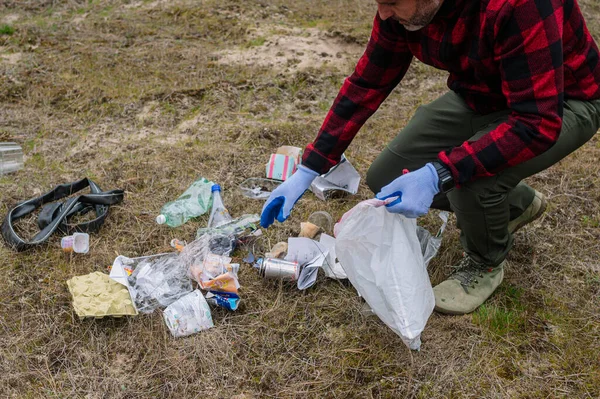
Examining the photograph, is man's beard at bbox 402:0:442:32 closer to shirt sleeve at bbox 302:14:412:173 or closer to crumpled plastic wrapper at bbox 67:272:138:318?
shirt sleeve at bbox 302:14:412:173

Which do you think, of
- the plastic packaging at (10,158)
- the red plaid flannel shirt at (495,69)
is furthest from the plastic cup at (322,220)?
the plastic packaging at (10,158)

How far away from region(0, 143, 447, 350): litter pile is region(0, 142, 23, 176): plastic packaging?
26mm

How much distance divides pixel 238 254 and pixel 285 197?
49 centimetres

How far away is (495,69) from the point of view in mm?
1558

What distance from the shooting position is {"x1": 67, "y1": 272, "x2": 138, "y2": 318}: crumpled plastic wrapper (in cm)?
182

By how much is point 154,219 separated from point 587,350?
1.88 meters

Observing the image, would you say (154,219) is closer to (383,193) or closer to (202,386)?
(202,386)

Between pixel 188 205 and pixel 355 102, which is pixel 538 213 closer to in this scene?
pixel 355 102

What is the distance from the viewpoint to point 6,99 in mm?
3619

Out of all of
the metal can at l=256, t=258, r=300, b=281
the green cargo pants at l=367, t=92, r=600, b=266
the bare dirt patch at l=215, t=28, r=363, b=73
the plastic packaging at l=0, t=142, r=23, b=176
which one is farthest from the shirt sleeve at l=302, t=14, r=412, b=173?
the bare dirt patch at l=215, t=28, r=363, b=73

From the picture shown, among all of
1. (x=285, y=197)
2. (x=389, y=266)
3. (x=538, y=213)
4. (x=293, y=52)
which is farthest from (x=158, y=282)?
(x=293, y=52)

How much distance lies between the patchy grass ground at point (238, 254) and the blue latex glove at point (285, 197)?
1.08ft

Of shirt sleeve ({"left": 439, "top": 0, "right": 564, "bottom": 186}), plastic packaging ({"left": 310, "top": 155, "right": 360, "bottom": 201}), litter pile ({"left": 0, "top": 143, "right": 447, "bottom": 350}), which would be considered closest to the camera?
shirt sleeve ({"left": 439, "top": 0, "right": 564, "bottom": 186})

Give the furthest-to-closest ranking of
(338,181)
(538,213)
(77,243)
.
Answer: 1. (338,181)
2. (77,243)
3. (538,213)
